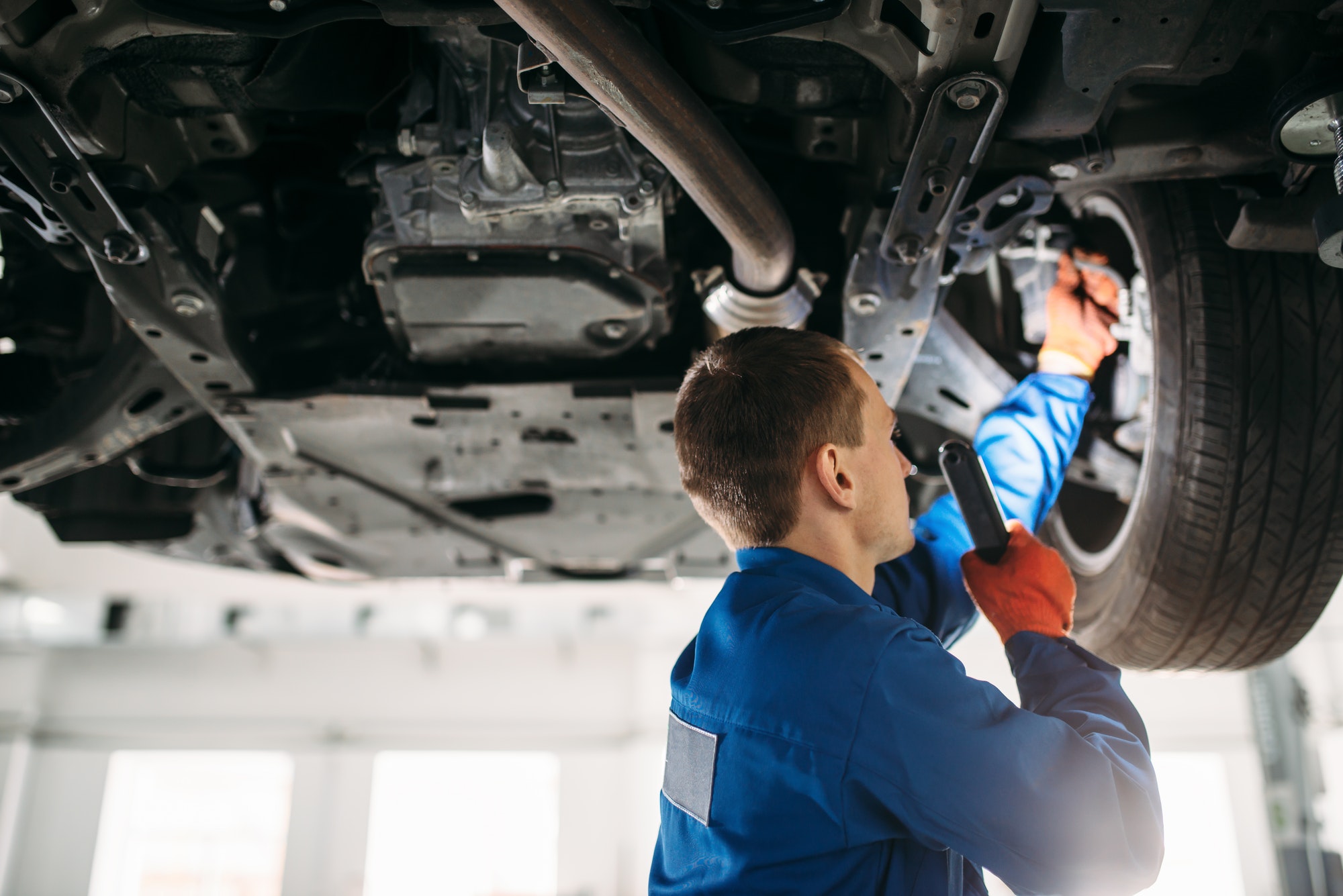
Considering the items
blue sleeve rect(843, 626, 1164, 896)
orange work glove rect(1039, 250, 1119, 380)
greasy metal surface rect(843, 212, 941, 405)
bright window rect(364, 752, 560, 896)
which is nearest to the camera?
blue sleeve rect(843, 626, 1164, 896)

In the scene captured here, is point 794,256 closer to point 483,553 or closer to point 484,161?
point 484,161

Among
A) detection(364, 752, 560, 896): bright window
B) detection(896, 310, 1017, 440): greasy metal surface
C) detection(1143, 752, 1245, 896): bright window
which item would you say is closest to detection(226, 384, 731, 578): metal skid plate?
detection(896, 310, 1017, 440): greasy metal surface

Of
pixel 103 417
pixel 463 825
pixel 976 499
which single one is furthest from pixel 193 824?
pixel 976 499

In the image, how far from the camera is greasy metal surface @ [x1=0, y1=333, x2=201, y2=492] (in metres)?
2.21

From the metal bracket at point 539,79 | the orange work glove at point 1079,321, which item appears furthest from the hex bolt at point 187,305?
the orange work glove at point 1079,321

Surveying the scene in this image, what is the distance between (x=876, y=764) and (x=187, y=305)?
4.91ft

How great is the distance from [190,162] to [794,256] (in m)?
1.11

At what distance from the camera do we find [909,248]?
1683 mm

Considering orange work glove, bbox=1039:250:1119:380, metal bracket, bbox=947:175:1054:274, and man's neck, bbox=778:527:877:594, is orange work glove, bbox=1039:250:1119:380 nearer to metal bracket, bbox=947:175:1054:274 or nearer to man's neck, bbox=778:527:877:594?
metal bracket, bbox=947:175:1054:274

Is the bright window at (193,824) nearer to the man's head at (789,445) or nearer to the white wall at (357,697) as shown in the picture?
the white wall at (357,697)

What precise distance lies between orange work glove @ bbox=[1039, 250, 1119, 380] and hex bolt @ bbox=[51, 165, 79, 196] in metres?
1.79

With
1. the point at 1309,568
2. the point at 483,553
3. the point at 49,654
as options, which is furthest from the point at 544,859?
the point at 1309,568

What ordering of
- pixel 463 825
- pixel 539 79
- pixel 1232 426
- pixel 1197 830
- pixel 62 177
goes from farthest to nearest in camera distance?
pixel 463 825
pixel 1197 830
pixel 1232 426
pixel 62 177
pixel 539 79

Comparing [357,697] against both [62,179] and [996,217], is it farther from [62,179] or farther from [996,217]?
[996,217]
